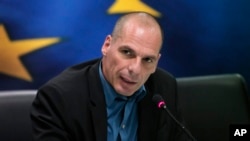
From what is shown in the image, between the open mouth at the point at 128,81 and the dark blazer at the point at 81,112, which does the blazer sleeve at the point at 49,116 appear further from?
the open mouth at the point at 128,81

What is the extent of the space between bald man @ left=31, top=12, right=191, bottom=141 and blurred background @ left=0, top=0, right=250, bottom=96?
73 centimetres

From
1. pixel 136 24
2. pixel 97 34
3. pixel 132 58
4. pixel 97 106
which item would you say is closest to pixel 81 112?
pixel 97 106

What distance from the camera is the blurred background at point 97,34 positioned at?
7.61 feet

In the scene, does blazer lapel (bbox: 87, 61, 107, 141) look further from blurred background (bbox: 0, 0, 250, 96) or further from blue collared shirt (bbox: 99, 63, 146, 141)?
blurred background (bbox: 0, 0, 250, 96)

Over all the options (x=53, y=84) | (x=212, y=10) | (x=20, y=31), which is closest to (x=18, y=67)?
(x=20, y=31)

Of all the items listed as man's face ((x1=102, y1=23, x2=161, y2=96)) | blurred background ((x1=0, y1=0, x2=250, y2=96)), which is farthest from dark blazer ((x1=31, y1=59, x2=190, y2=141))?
blurred background ((x1=0, y1=0, x2=250, y2=96))

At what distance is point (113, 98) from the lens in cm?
159

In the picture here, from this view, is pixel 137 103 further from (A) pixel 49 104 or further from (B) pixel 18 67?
(B) pixel 18 67

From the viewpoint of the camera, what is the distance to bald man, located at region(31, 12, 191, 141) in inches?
58.5

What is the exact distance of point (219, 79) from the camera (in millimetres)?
2059

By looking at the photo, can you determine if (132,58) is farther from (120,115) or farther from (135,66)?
(120,115)

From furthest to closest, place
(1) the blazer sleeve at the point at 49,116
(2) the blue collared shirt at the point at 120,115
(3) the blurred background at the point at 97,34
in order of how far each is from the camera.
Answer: (3) the blurred background at the point at 97,34 < (2) the blue collared shirt at the point at 120,115 < (1) the blazer sleeve at the point at 49,116

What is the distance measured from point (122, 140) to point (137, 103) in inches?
6.8

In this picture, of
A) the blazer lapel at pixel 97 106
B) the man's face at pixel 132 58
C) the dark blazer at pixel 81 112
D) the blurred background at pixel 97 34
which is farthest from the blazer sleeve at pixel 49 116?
the blurred background at pixel 97 34
